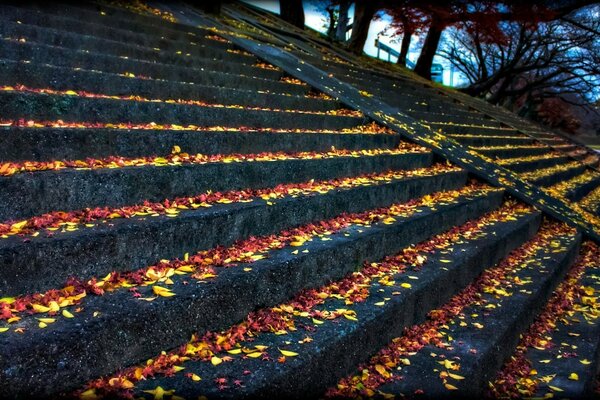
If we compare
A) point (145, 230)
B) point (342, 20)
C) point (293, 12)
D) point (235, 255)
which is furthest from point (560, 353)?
point (342, 20)

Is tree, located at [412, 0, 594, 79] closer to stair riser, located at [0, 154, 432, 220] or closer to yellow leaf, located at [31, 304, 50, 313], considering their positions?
stair riser, located at [0, 154, 432, 220]

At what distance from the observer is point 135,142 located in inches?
132

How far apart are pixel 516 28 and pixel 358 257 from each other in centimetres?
2827

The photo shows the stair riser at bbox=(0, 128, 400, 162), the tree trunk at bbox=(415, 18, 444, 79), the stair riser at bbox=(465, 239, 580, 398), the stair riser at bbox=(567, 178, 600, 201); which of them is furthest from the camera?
the tree trunk at bbox=(415, 18, 444, 79)

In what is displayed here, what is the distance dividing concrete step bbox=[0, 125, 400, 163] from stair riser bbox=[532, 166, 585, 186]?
4858 mm

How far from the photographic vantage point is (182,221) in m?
2.65

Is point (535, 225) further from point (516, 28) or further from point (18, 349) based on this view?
point (516, 28)

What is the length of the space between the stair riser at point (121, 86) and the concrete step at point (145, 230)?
5.19ft

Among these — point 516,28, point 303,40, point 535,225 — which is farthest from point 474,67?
point 535,225

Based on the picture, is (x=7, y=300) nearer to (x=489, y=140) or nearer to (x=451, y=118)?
(x=489, y=140)

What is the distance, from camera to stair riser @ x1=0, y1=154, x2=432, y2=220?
2.40 meters

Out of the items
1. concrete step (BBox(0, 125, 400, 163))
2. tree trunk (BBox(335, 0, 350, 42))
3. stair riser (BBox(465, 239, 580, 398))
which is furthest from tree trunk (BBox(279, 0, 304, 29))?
stair riser (BBox(465, 239, 580, 398))

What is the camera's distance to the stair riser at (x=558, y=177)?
819 centimetres

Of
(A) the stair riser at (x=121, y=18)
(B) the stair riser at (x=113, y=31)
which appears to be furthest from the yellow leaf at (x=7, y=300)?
(A) the stair riser at (x=121, y=18)
